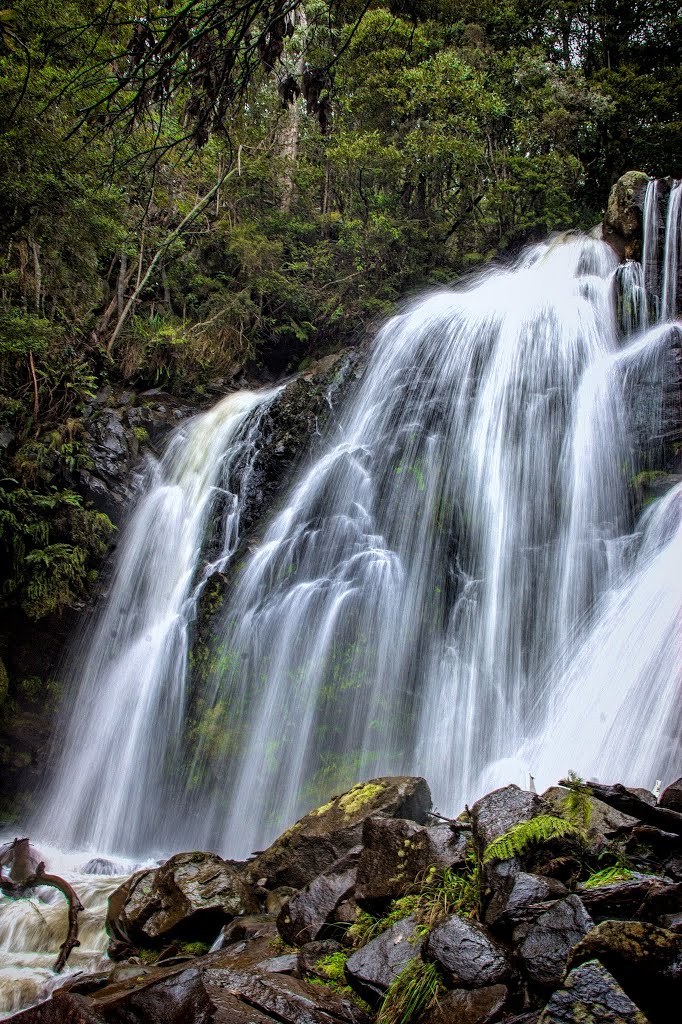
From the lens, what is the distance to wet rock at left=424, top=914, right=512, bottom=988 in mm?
2480

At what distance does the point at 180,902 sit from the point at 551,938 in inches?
118

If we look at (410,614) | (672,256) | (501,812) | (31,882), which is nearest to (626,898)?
(501,812)

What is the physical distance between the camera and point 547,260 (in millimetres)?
13922

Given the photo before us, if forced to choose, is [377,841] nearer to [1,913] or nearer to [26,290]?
[1,913]

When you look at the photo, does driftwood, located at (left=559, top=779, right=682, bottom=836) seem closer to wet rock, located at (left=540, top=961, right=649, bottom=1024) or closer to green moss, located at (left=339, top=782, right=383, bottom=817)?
wet rock, located at (left=540, top=961, right=649, bottom=1024)

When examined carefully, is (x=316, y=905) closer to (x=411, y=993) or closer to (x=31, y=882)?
(x=411, y=993)

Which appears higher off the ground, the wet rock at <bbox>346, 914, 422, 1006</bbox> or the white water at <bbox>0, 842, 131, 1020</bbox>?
the wet rock at <bbox>346, 914, 422, 1006</bbox>

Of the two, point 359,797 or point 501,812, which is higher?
point 501,812

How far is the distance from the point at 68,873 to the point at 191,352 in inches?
394

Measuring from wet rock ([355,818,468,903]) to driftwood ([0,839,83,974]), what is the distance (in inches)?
108

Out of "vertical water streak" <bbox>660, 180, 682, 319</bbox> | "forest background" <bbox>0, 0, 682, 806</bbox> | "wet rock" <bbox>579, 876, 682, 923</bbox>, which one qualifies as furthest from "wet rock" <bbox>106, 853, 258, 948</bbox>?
"vertical water streak" <bbox>660, 180, 682, 319</bbox>

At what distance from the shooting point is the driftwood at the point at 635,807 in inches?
131

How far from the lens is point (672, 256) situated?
37.0 ft

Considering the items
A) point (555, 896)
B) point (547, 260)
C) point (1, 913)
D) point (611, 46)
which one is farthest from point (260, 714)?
point (611, 46)
